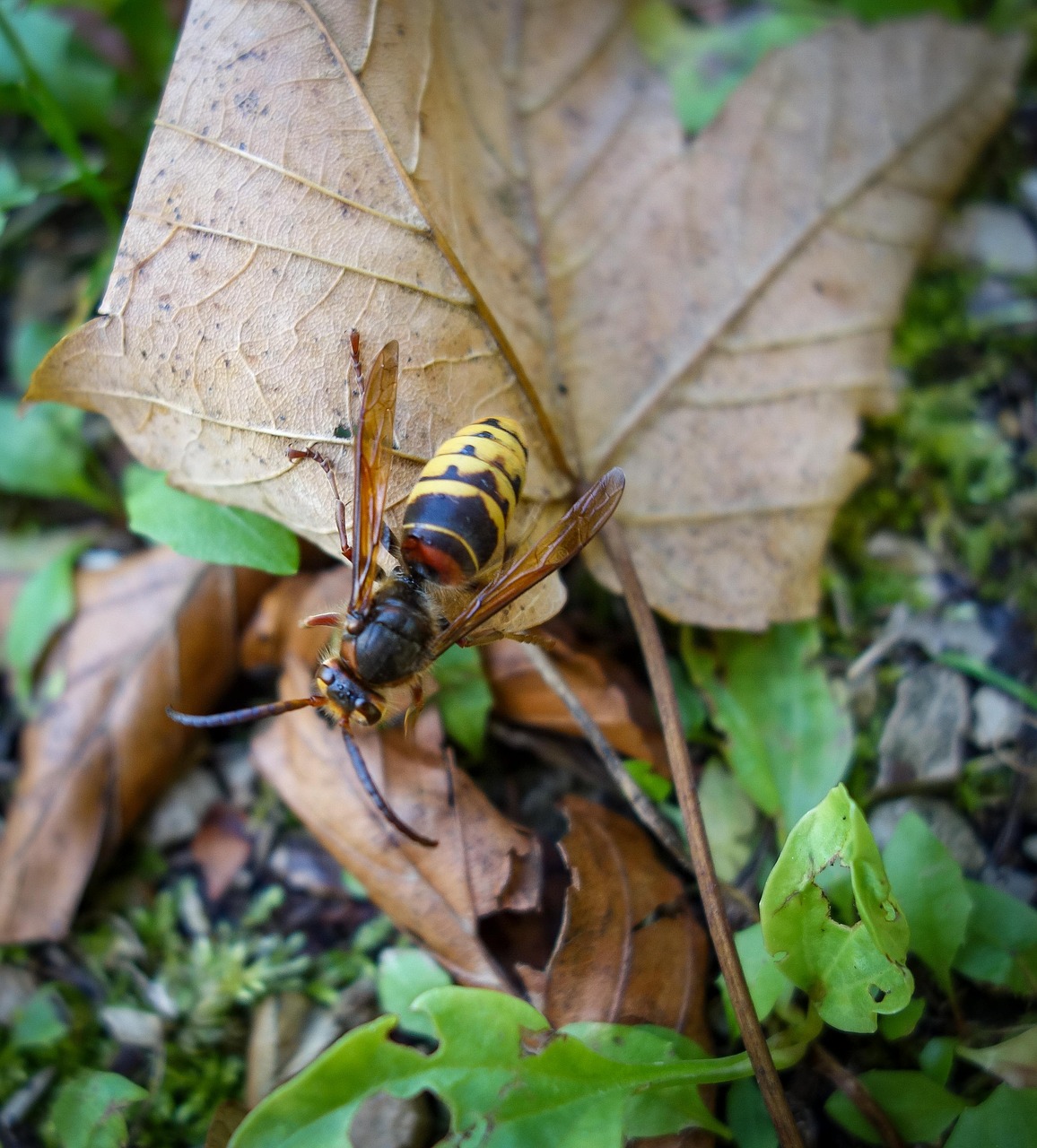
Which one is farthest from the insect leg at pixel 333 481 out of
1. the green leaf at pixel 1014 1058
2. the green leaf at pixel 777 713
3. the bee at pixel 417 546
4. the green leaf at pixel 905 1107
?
the green leaf at pixel 1014 1058

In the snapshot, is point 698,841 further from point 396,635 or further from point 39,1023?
point 39,1023

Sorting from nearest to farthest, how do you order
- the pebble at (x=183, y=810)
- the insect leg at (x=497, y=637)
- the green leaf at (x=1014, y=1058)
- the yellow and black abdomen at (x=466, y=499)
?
the green leaf at (x=1014, y=1058), the yellow and black abdomen at (x=466, y=499), the insect leg at (x=497, y=637), the pebble at (x=183, y=810)

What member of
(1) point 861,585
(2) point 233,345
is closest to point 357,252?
(2) point 233,345

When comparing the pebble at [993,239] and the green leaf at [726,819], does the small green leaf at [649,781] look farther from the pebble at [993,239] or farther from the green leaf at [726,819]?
the pebble at [993,239]

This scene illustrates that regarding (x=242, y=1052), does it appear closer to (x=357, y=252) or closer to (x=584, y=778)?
(x=584, y=778)

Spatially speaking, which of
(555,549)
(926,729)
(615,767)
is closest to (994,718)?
(926,729)

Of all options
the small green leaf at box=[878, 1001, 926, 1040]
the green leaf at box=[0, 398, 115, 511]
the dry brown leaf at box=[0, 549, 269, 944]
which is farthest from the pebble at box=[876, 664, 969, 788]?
the green leaf at box=[0, 398, 115, 511]

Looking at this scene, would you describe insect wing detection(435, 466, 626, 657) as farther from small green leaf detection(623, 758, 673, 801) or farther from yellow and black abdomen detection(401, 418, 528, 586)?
small green leaf detection(623, 758, 673, 801)
